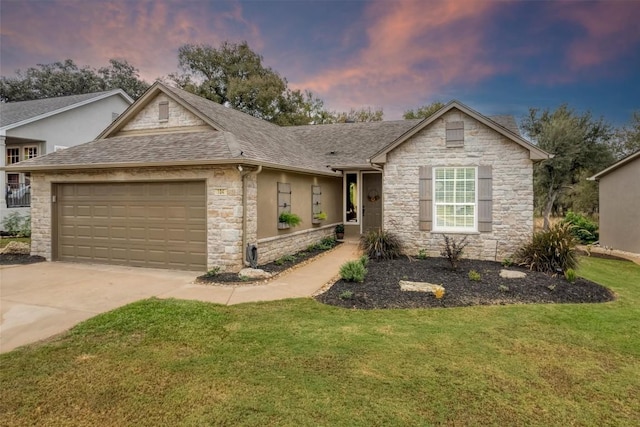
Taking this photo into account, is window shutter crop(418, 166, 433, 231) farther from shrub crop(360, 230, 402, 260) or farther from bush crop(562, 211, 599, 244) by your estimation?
bush crop(562, 211, 599, 244)

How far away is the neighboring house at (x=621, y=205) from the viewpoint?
13008 millimetres

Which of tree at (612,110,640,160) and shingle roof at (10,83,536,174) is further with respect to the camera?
tree at (612,110,640,160)

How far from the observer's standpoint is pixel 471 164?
A: 33.9 feet

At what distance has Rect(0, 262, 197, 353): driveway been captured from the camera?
16.6 ft

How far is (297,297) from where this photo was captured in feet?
21.8

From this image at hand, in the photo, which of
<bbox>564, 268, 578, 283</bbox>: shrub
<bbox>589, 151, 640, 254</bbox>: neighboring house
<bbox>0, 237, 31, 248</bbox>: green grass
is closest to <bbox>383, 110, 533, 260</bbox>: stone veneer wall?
<bbox>564, 268, 578, 283</bbox>: shrub

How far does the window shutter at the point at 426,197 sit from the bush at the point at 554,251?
284 cm

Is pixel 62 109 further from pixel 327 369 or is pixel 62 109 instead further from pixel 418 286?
pixel 327 369

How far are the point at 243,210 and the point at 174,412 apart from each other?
572 cm

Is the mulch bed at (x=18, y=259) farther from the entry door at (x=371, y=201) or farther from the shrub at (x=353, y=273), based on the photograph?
the entry door at (x=371, y=201)

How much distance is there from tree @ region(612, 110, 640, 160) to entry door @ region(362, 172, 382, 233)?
64.6 ft

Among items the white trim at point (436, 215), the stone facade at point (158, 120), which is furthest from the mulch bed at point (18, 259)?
the white trim at point (436, 215)

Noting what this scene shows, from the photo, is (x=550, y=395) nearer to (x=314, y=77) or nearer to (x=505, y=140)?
(x=505, y=140)

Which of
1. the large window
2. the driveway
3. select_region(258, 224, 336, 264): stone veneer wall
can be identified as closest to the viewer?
the driveway
